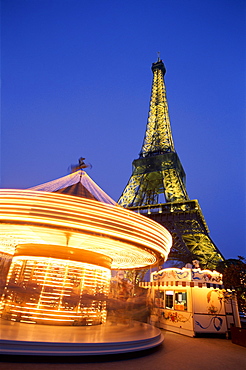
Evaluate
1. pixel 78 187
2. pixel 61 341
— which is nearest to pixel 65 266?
pixel 61 341

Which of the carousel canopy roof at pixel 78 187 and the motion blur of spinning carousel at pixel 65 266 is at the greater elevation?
the carousel canopy roof at pixel 78 187

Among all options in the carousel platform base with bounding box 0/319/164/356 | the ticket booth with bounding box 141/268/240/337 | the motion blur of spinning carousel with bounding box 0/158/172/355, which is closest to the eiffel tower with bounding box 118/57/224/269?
the ticket booth with bounding box 141/268/240/337

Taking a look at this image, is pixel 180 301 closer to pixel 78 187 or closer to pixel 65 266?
pixel 65 266

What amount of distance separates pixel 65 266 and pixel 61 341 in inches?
96.9

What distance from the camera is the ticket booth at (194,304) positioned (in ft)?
33.0

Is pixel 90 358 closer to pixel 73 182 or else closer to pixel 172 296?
pixel 73 182

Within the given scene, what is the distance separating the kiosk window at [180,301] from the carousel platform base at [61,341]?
4.56 metres

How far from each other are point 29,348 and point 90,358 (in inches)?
52.0

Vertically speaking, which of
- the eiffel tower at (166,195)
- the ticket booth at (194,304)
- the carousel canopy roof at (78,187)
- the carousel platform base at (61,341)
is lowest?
the carousel platform base at (61,341)

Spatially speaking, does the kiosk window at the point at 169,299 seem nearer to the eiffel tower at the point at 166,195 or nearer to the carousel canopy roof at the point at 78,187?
the carousel canopy roof at the point at 78,187

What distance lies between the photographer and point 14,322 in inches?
260

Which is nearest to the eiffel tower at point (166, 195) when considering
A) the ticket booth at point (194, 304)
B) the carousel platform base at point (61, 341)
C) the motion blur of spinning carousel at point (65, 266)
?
the ticket booth at point (194, 304)

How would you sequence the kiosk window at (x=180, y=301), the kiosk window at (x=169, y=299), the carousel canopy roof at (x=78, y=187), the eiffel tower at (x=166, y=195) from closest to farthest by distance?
the carousel canopy roof at (x=78, y=187)
the kiosk window at (x=180, y=301)
the kiosk window at (x=169, y=299)
the eiffel tower at (x=166, y=195)

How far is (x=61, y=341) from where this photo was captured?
4.98 metres
